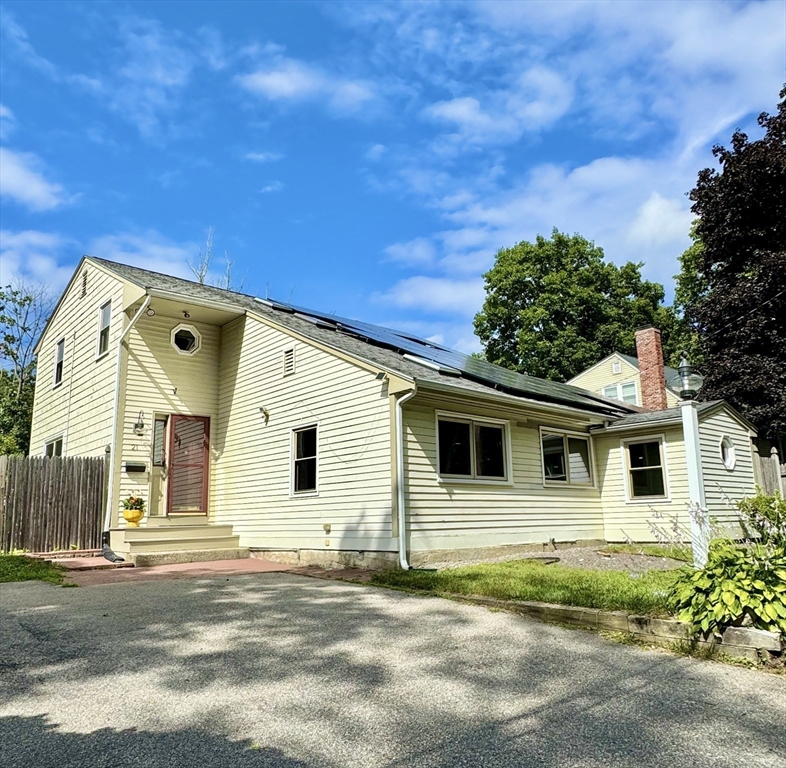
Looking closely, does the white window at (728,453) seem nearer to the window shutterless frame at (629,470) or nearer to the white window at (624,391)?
the window shutterless frame at (629,470)

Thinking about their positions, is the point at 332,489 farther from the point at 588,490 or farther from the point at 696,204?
the point at 696,204

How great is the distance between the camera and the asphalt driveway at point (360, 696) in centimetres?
285

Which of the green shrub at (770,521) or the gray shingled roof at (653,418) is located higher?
the gray shingled roof at (653,418)

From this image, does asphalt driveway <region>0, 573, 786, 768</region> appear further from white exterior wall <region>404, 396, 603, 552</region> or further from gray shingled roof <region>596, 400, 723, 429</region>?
gray shingled roof <region>596, 400, 723, 429</region>

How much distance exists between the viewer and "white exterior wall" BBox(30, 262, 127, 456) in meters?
12.6

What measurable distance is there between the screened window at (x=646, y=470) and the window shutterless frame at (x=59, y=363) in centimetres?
1451

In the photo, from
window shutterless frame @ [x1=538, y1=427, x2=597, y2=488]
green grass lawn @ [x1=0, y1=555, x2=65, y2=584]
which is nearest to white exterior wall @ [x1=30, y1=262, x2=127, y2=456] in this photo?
green grass lawn @ [x1=0, y1=555, x2=65, y2=584]

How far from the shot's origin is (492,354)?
131 feet

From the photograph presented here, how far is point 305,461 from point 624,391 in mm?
21515

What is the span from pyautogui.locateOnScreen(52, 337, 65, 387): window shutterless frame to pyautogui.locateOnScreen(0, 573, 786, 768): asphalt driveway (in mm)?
11212

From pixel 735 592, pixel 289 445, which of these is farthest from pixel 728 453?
pixel 735 592

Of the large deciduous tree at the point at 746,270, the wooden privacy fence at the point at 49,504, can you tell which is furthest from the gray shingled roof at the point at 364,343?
the large deciduous tree at the point at 746,270

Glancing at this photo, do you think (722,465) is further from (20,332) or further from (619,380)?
(20,332)

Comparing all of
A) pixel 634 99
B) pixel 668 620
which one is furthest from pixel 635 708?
pixel 634 99
